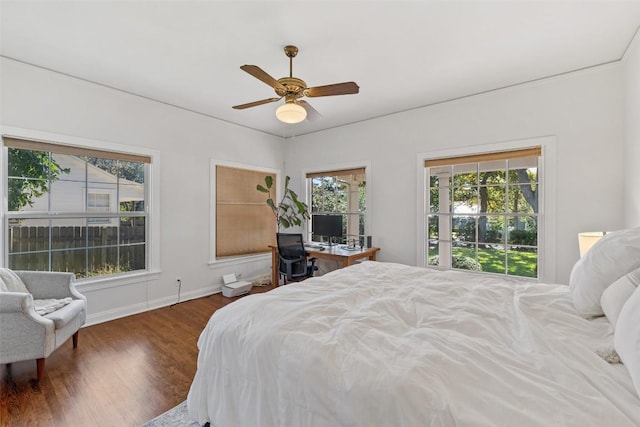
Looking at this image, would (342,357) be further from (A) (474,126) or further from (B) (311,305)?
(A) (474,126)

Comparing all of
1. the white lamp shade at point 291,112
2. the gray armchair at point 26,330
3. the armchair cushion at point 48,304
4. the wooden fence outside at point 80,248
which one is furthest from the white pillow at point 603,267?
the wooden fence outside at point 80,248

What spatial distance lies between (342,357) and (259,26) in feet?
7.67

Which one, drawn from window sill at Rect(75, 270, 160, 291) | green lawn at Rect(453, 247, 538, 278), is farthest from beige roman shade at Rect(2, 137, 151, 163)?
green lawn at Rect(453, 247, 538, 278)

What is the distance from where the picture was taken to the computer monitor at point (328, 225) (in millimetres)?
4312

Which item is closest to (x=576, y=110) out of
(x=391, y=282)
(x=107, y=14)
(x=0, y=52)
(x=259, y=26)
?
(x=391, y=282)

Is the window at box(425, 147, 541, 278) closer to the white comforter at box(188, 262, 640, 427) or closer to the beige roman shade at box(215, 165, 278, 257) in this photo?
the white comforter at box(188, 262, 640, 427)

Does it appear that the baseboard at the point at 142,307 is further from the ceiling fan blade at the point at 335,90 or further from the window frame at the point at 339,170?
the ceiling fan blade at the point at 335,90

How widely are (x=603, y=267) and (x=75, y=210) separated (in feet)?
14.6

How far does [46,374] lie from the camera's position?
6.91 feet

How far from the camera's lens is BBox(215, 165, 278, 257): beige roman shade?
441 centimetres

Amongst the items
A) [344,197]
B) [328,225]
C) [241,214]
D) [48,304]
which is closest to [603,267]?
[328,225]

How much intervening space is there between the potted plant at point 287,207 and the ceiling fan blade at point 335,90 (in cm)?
255

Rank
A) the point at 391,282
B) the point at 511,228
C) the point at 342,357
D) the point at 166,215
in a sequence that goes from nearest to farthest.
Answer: the point at 342,357 < the point at 391,282 < the point at 511,228 < the point at 166,215

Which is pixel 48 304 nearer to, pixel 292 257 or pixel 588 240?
pixel 292 257
